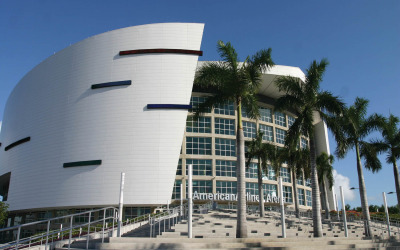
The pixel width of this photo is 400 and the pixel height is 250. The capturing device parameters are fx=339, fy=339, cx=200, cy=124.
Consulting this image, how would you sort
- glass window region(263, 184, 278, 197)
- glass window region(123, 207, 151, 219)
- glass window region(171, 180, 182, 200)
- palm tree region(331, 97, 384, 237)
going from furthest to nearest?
1. glass window region(263, 184, 278, 197)
2. glass window region(171, 180, 182, 200)
3. glass window region(123, 207, 151, 219)
4. palm tree region(331, 97, 384, 237)

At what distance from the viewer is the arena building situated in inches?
1554

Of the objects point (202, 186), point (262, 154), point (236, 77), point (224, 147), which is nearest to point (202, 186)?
point (202, 186)

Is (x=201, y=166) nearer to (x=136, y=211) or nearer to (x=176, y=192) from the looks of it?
(x=176, y=192)

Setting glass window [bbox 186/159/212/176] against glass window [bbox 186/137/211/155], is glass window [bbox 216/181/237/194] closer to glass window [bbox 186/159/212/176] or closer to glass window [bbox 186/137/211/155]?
glass window [bbox 186/159/212/176]

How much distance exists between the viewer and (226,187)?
46.2 m

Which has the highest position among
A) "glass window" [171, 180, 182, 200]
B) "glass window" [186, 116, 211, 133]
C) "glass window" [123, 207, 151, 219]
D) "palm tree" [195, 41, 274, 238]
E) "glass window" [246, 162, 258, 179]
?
"glass window" [186, 116, 211, 133]

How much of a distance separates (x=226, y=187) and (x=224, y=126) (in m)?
8.98

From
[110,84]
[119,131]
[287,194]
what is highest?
[110,84]

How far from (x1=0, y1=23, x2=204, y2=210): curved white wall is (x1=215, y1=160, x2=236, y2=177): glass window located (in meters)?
8.74

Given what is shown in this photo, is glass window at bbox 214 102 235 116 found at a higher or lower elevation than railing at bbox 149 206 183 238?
higher

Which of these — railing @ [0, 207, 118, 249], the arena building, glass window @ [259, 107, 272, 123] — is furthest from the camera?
glass window @ [259, 107, 272, 123]

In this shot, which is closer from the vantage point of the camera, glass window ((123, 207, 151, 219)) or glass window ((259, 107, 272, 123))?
glass window ((123, 207, 151, 219))

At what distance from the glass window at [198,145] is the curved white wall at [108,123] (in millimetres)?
6373

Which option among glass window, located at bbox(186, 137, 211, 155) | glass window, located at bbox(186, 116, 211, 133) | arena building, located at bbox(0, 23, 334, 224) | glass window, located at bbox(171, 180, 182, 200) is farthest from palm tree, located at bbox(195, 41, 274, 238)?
glass window, located at bbox(186, 116, 211, 133)
